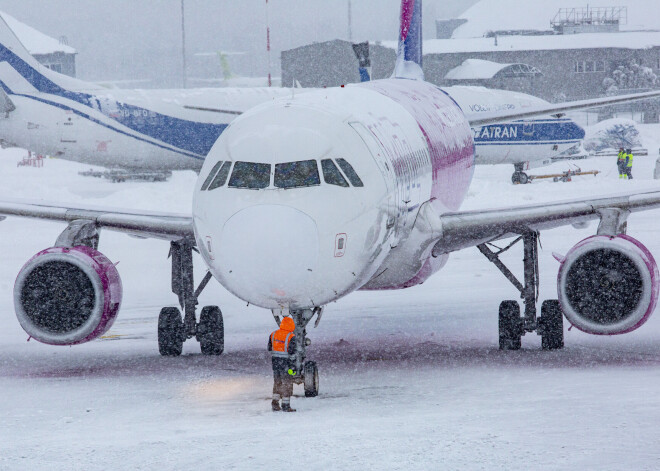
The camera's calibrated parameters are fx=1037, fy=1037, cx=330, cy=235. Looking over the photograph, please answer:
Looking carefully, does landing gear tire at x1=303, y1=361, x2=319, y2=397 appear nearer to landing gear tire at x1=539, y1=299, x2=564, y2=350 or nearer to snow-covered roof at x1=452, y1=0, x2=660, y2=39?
landing gear tire at x1=539, y1=299, x2=564, y2=350

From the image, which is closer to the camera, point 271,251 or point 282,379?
point 271,251

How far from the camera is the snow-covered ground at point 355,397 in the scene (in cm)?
935

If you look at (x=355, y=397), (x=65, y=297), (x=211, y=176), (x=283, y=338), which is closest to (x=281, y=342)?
(x=283, y=338)

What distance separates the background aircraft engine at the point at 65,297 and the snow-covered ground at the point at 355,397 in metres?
0.69

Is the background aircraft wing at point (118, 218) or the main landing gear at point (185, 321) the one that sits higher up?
the background aircraft wing at point (118, 218)

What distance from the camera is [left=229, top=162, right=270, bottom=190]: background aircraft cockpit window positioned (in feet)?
37.2

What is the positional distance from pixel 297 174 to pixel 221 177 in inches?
35.2

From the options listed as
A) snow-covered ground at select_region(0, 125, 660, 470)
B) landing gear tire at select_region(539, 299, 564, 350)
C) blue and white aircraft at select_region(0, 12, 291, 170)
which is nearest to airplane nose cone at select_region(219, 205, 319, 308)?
snow-covered ground at select_region(0, 125, 660, 470)

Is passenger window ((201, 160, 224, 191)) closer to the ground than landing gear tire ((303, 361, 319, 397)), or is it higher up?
higher up

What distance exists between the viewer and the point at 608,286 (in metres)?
14.4

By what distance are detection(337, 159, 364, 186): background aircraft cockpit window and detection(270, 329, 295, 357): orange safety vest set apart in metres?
1.88

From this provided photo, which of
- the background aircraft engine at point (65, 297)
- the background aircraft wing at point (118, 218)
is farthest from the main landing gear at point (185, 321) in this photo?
the background aircraft engine at point (65, 297)

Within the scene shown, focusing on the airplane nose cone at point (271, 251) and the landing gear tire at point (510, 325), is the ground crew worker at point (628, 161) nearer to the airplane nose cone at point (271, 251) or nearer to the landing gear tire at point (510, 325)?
the landing gear tire at point (510, 325)

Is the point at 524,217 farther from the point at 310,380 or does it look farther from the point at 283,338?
the point at 283,338
